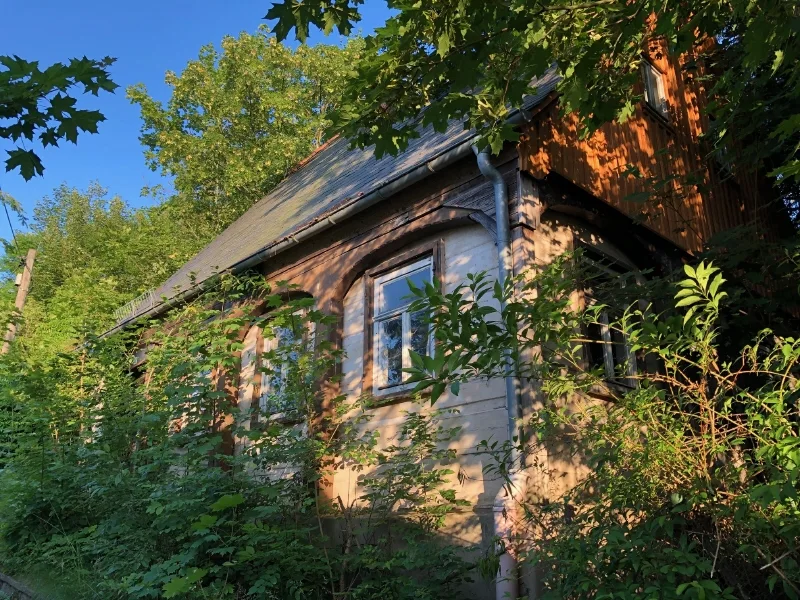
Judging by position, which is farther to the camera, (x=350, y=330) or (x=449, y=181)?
(x=350, y=330)

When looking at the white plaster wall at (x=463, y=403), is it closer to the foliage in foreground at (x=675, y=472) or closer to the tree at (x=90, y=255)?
the foliage in foreground at (x=675, y=472)

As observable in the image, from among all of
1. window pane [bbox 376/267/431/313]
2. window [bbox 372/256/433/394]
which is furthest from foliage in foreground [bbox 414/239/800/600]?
window pane [bbox 376/267/431/313]

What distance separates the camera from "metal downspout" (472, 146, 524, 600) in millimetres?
4633

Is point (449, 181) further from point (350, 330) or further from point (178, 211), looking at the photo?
point (178, 211)

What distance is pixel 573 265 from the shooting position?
213 inches

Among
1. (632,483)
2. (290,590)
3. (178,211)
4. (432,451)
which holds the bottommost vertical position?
(290,590)

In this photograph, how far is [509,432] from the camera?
5242mm

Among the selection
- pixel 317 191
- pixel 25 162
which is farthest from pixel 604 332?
pixel 317 191

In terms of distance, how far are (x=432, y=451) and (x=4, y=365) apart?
7836 mm

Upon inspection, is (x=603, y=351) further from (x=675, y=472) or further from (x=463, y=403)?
(x=675, y=472)

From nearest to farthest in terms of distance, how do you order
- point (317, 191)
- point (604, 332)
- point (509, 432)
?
point (509, 432) → point (604, 332) → point (317, 191)

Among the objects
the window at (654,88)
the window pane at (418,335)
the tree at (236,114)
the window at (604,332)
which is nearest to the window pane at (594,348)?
the window at (604,332)

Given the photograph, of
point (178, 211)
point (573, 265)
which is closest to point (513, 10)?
point (573, 265)

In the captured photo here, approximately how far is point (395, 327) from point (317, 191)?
5.28 m
